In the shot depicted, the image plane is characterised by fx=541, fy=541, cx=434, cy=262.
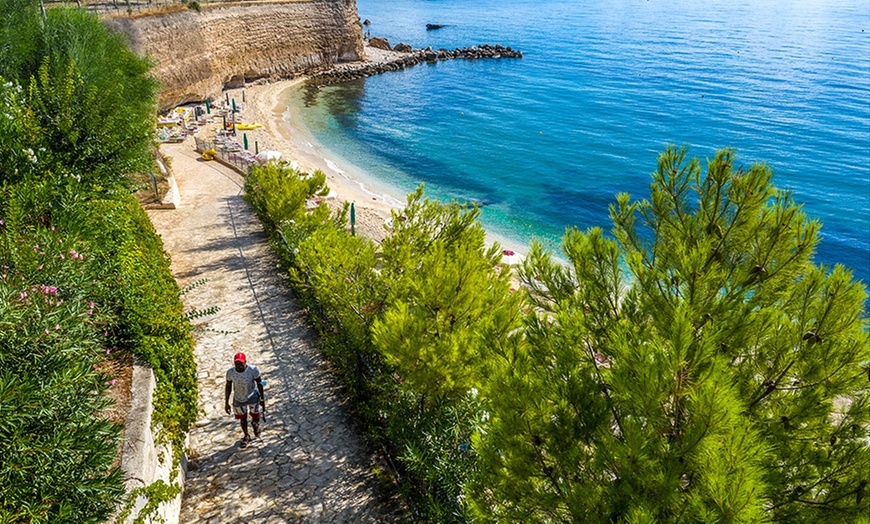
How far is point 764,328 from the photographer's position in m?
5.02

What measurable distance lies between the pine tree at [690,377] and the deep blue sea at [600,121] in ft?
83.6

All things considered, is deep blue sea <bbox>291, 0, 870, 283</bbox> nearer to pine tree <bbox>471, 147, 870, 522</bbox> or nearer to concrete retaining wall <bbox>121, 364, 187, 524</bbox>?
concrete retaining wall <bbox>121, 364, 187, 524</bbox>

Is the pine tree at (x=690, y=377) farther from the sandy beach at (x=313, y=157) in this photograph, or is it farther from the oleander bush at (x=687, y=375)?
the sandy beach at (x=313, y=157)

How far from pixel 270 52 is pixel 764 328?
2570 inches

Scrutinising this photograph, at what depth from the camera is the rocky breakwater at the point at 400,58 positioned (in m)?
67.2

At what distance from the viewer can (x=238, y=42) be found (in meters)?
56.9

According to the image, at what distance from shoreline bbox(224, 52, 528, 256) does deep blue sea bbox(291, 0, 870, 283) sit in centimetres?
132

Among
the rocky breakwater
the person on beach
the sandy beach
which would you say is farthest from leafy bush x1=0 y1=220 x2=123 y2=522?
the rocky breakwater

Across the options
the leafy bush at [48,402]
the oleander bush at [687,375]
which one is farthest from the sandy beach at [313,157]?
the leafy bush at [48,402]

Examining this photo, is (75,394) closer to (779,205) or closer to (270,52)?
(779,205)

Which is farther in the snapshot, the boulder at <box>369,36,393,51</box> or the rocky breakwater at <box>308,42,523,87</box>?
the boulder at <box>369,36,393,51</box>

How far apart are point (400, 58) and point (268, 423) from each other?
77983mm

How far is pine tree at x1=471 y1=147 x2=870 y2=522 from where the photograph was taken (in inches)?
168

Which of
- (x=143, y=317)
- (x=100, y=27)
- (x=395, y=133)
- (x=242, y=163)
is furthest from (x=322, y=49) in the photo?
(x=143, y=317)
